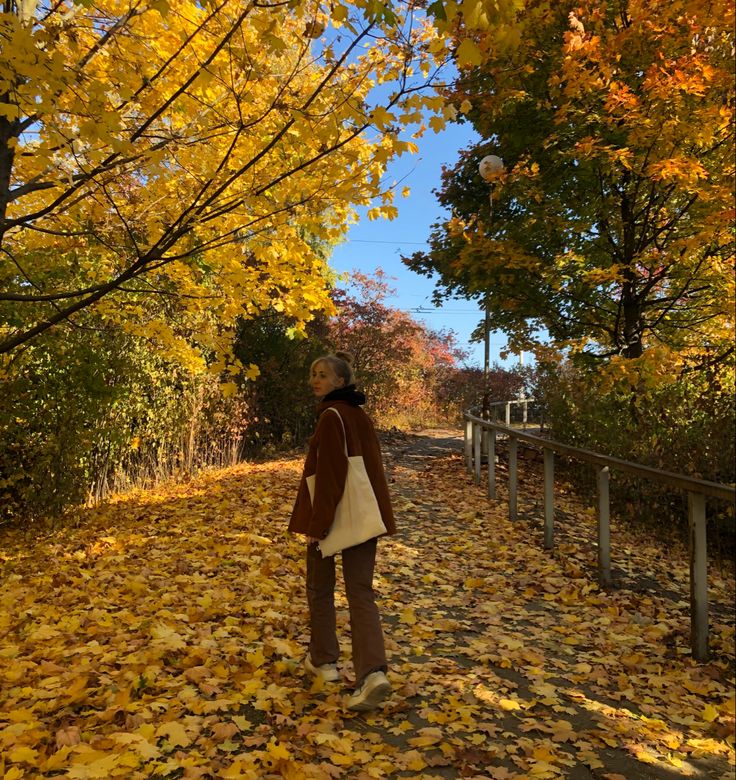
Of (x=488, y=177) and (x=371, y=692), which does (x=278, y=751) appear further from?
(x=488, y=177)

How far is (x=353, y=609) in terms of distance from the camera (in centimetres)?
297

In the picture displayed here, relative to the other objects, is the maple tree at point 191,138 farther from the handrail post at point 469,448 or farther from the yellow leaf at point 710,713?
→ the handrail post at point 469,448

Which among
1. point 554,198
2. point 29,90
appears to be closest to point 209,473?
point 554,198

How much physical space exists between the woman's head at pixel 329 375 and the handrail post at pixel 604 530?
2707 millimetres

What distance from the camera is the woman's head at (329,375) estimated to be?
314cm

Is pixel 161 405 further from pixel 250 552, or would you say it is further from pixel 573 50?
pixel 573 50

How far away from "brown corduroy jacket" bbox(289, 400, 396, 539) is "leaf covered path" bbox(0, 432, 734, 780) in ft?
2.98

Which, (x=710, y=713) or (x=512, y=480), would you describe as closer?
(x=710, y=713)

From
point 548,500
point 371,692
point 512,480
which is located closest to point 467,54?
point 371,692

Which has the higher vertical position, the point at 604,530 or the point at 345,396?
the point at 345,396

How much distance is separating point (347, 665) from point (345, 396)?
63.0 inches

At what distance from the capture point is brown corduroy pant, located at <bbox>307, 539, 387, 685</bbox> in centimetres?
292

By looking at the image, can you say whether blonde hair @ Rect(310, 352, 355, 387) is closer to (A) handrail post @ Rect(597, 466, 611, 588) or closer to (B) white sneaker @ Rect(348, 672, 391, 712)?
(B) white sneaker @ Rect(348, 672, 391, 712)

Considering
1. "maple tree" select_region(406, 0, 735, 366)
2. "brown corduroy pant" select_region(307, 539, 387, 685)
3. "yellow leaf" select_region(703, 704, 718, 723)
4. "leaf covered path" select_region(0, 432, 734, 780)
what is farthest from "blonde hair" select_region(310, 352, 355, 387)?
"maple tree" select_region(406, 0, 735, 366)
